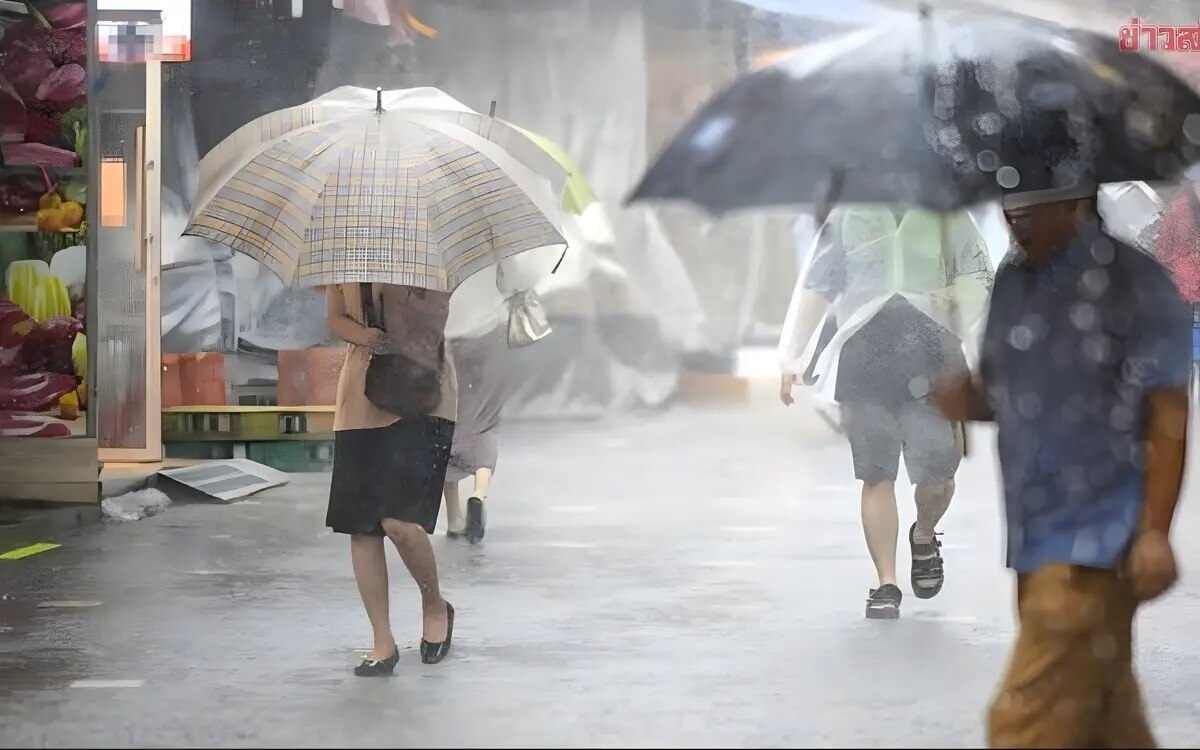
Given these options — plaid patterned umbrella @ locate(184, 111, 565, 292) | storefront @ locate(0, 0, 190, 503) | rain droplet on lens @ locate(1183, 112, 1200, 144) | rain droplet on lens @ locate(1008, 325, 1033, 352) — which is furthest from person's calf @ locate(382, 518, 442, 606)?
rain droplet on lens @ locate(1183, 112, 1200, 144)

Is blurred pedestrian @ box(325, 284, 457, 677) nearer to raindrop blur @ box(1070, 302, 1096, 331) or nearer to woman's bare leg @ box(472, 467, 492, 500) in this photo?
woman's bare leg @ box(472, 467, 492, 500)

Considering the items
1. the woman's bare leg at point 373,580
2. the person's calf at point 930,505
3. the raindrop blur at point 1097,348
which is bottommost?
the woman's bare leg at point 373,580

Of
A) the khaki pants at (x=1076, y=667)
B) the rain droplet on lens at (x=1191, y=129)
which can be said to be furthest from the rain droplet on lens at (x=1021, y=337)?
the rain droplet on lens at (x=1191, y=129)

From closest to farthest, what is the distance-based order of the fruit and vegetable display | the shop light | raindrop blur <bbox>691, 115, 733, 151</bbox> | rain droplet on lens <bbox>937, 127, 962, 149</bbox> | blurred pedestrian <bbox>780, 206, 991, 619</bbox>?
1. rain droplet on lens <bbox>937, 127, 962, 149</bbox>
2. raindrop blur <bbox>691, 115, 733, 151</bbox>
3. blurred pedestrian <bbox>780, 206, 991, 619</bbox>
4. the shop light
5. the fruit and vegetable display

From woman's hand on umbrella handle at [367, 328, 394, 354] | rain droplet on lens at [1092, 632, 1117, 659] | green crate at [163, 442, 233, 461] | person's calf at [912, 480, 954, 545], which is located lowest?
rain droplet on lens at [1092, 632, 1117, 659]

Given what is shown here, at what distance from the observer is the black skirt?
11.2 feet

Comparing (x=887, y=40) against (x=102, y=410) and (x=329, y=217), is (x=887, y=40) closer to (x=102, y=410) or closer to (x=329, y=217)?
(x=329, y=217)

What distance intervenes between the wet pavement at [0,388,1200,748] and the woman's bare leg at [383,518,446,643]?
8 cm

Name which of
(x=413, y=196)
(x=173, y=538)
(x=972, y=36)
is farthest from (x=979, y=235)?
(x=173, y=538)

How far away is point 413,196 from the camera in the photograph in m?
3.38

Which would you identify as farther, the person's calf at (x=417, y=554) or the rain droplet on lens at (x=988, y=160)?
the person's calf at (x=417, y=554)

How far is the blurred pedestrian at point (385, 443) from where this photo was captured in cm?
341

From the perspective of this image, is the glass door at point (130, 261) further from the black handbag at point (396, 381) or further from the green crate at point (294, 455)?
the black handbag at point (396, 381)

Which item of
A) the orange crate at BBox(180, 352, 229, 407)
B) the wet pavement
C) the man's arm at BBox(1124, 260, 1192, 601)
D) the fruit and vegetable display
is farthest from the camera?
the fruit and vegetable display
